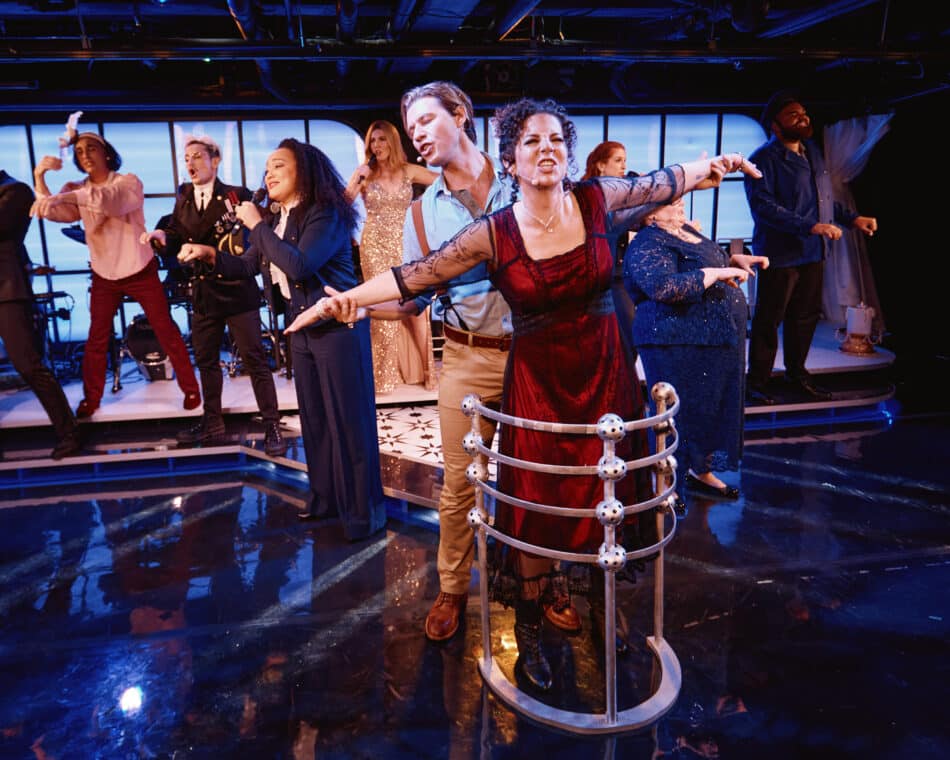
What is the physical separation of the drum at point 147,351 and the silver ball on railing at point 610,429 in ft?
17.6

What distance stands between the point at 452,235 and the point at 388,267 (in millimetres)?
3402

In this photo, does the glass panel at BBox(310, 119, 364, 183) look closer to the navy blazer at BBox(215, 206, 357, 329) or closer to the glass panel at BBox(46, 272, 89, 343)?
the glass panel at BBox(46, 272, 89, 343)

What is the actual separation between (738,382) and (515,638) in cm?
Result: 170

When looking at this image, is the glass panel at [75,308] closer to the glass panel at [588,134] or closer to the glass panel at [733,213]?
the glass panel at [588,134]

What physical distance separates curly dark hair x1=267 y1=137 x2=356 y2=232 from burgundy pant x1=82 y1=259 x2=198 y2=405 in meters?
2.11

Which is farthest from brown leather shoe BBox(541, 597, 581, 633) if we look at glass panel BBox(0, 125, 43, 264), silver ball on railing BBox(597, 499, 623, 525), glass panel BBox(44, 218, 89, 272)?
glass panel BBox(44, 218, 89, 272)

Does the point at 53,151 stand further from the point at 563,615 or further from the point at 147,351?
the point at 563,615

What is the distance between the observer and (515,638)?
2746mm

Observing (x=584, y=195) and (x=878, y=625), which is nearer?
(x=584, y=195)

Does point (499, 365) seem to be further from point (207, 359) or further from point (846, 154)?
point (846, 154)

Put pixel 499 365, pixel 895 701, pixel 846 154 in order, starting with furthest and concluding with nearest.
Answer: pixel 846 154, pixel 499 365, pixel 895 701

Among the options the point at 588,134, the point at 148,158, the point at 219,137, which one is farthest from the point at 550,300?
the point at 148,158

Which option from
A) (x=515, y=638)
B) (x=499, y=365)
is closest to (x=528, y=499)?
(x=499, y=365)

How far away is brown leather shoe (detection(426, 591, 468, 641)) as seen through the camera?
9.10ft
